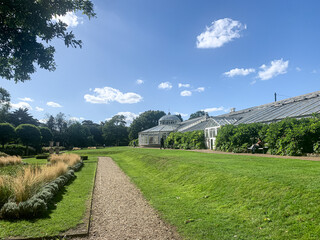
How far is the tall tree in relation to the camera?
15.6 feet

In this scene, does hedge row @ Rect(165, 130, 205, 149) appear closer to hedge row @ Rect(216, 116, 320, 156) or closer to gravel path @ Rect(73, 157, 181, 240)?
hedge row @ Rect(216, 116, 320, 156)

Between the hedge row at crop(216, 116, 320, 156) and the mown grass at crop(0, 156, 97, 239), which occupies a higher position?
the hedge row at crop(216, 116, 320, 156)

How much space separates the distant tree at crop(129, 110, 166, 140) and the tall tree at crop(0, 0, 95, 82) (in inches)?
2491

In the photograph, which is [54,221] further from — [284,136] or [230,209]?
[284,136]

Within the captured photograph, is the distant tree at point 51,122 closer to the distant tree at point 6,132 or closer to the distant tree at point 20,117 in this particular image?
the distant tree at point 20,117

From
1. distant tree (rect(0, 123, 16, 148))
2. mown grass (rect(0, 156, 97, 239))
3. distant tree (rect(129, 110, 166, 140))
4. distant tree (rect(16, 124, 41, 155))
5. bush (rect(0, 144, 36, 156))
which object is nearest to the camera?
mown grass (rect(0, 156, 97, 239))

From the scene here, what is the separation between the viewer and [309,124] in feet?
46.8

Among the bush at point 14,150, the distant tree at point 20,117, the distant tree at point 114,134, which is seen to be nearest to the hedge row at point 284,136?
the bush at point 14,150

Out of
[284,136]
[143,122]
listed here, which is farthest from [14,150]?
[143,122]

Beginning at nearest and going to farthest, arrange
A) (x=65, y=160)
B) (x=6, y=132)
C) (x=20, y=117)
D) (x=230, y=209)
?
(x=230, y=209) → (x=65, y=160) → (x=6, y=132) → (x=20, y=117)

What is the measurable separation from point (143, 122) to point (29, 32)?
67.9 m

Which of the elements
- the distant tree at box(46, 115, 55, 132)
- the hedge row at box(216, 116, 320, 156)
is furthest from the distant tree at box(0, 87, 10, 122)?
the hedge row at box(216, 116, 320, 156)

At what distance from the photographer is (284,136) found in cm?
1580

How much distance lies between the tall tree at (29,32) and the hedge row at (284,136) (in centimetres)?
1452
